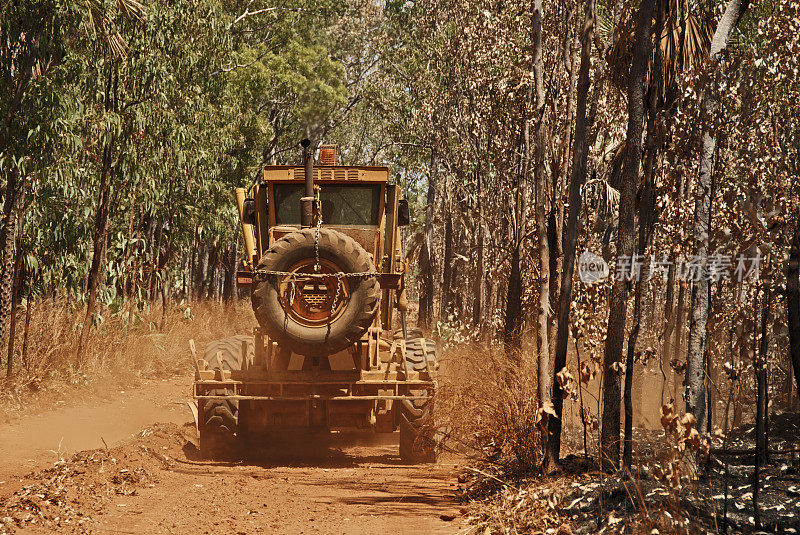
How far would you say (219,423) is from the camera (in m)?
10.4

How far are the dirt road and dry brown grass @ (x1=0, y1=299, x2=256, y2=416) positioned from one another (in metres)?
1.18

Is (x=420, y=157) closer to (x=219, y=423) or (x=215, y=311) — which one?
(x=215, y=311)

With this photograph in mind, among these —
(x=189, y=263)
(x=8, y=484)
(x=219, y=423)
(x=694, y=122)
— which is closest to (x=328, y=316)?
(x=219, y=423)

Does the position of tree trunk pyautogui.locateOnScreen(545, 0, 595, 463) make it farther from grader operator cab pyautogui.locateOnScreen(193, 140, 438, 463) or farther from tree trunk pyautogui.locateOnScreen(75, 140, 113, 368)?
tree trunk pyautogui.locateOnScreen(75, 140, 113, 368)

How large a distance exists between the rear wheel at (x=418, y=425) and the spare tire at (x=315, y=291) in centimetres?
133

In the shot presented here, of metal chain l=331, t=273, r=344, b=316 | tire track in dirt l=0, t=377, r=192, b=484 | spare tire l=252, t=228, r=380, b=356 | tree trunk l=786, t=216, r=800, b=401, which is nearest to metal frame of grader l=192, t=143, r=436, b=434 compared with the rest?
spare tire l=252, t=228, r=380, b=356

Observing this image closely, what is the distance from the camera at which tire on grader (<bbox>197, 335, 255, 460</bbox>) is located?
1038 cm

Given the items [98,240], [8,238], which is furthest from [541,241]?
[98,240]

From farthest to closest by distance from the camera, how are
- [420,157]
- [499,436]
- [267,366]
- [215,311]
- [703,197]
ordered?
1. [420,157]
2. [215,311]
3. [267,366]
4. [499,436]
5. [703,197]

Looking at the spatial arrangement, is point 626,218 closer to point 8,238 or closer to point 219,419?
point 219,419

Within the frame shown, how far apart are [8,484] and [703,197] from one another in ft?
23.7

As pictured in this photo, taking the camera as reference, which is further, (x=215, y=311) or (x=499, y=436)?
(x=215, y=311)

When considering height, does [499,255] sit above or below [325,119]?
below

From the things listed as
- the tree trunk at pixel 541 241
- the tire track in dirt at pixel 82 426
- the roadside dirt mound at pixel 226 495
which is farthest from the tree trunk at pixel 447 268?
the tree trunk at pixel 541 241
